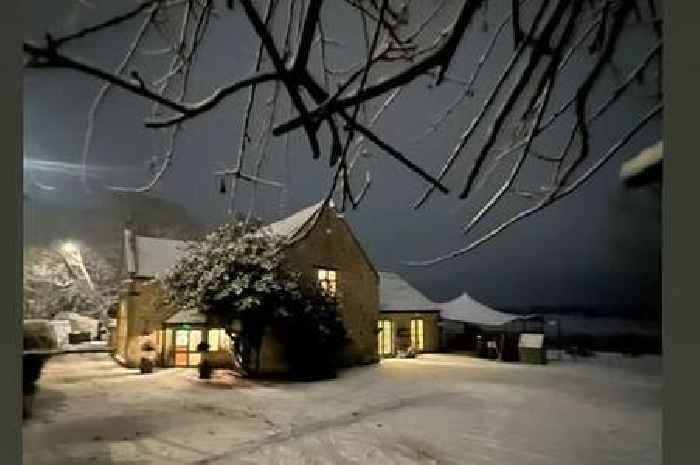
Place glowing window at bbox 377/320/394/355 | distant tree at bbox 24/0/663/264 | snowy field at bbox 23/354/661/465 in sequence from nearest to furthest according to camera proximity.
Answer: snowy field at bbox 23/354/661/465
distant tree at bbox 24/0/663/264
glowing window at bbox 377/320/394/355

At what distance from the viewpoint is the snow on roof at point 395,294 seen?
1.70 metres

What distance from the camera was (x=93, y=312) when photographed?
1531 mm

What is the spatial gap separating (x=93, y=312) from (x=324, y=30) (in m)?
0.91

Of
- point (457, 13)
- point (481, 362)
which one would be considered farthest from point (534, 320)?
point (457, 13)

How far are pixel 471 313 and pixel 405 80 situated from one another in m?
0.65

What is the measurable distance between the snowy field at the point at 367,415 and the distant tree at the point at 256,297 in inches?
3.2

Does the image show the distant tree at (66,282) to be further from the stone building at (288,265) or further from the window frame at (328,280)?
the window frame at (328,280)

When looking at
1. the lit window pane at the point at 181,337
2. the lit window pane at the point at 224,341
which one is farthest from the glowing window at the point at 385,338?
the lit window pane at the point at 181,337

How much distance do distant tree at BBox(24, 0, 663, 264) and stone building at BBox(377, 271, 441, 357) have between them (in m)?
0.16

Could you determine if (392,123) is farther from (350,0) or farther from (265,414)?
(265,414)

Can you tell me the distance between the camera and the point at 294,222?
1652mm

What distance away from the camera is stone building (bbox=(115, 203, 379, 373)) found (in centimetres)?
154

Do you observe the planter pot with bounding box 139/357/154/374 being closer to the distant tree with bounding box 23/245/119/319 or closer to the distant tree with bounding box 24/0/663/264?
the distant tree with bounding box 23/245/119/319

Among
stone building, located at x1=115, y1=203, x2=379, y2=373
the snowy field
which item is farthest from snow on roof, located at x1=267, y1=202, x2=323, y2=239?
the snowy field
